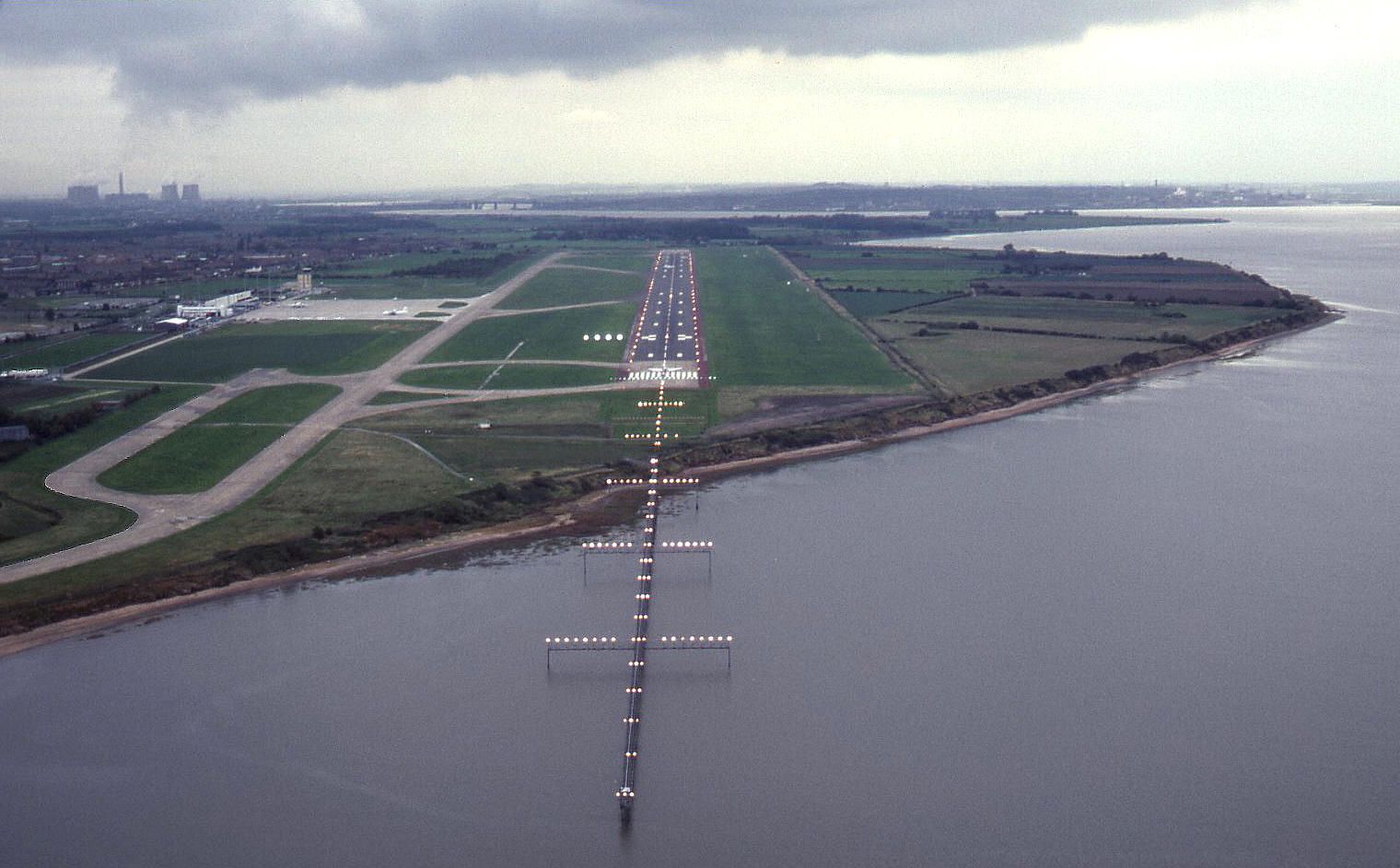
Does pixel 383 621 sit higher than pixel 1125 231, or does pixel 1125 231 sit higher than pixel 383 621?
pixel 1125 231

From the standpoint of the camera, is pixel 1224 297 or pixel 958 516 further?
pixel 1224 297

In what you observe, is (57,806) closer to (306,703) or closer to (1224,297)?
(306,703)

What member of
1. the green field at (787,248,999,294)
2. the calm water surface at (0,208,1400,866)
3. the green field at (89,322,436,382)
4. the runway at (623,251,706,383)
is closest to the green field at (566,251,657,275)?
the runway at (623,251,706,383)

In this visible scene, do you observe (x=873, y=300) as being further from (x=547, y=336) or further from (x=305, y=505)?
(x=305, y=505)

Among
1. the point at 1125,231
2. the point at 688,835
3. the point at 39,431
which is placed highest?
the point at 1125,231

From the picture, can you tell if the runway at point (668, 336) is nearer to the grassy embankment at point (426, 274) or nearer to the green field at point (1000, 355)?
the green field at point (1000, 355)

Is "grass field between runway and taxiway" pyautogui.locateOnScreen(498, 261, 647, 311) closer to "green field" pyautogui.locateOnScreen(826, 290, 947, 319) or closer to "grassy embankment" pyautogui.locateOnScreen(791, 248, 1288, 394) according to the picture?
"green field" pyautogui.locateOnScreen(826, 290, 947, 319)

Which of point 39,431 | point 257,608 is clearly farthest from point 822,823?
point 39,431

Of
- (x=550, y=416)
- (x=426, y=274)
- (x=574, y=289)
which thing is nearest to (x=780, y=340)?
(x=550, y=416)
